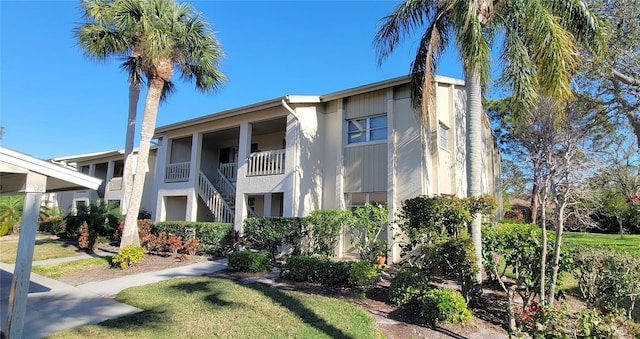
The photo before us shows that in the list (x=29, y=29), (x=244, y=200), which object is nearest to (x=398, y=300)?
(x=244, y=200)

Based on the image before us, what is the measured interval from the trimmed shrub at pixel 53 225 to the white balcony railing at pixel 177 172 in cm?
614

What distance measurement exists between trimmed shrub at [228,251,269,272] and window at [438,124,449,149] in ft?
26.3

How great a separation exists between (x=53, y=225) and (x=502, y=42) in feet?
82.9

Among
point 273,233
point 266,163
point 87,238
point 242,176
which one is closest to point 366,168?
point 273,233

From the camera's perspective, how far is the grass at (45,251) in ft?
45.2

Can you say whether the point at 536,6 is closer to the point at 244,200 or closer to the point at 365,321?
the point at 365,321

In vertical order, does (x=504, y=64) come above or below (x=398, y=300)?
above

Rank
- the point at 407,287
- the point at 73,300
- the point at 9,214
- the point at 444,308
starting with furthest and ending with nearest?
1. the point at 9,214
2. the point at 73,300
3. the point at 407,287
4. the point at 444,308

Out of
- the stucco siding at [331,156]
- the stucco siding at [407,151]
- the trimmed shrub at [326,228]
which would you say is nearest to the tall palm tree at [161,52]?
the stucco siding at [331,156]

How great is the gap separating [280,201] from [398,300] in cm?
1122

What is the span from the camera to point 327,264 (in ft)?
30.8

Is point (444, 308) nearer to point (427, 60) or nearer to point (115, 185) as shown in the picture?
point (427, 60)

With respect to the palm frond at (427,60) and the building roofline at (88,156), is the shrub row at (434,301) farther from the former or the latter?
the building roofline at (88,156)

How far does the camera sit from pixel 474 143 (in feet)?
27.7
